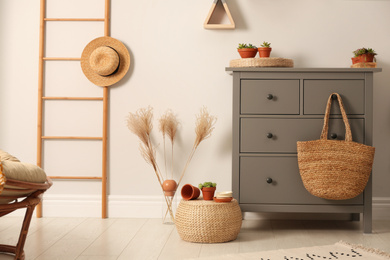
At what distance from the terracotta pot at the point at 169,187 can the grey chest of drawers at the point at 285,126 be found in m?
0.46

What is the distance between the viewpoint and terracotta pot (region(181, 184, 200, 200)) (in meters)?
3.06

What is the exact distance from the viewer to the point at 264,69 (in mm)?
3197

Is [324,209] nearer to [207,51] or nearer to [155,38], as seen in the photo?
[207,51]

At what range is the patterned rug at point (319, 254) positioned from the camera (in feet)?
8.41

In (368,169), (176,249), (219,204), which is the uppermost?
(368,169)

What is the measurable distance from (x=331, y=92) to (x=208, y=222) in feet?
3.65

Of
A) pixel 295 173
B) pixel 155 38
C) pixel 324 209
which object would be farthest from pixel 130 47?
pixel 324 209

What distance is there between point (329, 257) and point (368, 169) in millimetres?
738

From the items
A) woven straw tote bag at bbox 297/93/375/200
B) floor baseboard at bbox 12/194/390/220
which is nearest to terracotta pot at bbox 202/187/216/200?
woven straw tote bag at bbox 297/93/375/200

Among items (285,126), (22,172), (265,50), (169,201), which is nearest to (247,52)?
(265,50)

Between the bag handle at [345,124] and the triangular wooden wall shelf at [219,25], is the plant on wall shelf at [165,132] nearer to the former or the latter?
the triangular wooden wall shelf at [219,25]

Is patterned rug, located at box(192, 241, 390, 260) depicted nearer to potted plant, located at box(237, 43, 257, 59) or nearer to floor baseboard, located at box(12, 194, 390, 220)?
floor baseboard, located at box(12, 194, 390, 220)

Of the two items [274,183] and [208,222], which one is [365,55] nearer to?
[274,183]

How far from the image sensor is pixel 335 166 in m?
3.04
